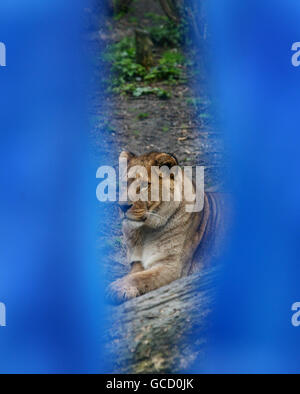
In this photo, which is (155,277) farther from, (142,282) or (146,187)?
(146,187)

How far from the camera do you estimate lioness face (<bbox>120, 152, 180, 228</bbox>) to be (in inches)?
154

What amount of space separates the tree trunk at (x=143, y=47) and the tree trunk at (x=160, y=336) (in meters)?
4.13

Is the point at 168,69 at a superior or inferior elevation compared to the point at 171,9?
superior

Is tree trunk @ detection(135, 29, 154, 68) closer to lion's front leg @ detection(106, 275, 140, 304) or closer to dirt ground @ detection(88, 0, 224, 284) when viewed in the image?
dirt ground @ detection(88, 0, 224, 284)


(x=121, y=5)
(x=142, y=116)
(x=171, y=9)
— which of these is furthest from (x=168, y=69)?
(x=121, y=5)

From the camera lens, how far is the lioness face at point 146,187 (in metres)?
3.91

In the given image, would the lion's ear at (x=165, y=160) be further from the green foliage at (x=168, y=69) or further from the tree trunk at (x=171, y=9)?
the green foliage at (x=168, y=69)

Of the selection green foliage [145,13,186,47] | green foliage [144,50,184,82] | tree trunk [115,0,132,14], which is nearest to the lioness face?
tree trunk [115,0,132,14]

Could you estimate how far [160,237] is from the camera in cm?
418

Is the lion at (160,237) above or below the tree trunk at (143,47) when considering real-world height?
below

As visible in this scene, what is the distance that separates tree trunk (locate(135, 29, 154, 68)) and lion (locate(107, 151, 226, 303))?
10.2 ft

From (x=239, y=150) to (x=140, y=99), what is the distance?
3.14m

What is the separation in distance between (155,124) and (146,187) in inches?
97.6

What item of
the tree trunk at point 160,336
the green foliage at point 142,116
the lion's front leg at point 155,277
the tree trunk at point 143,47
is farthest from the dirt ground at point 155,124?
the tree trunk at point 160,336
